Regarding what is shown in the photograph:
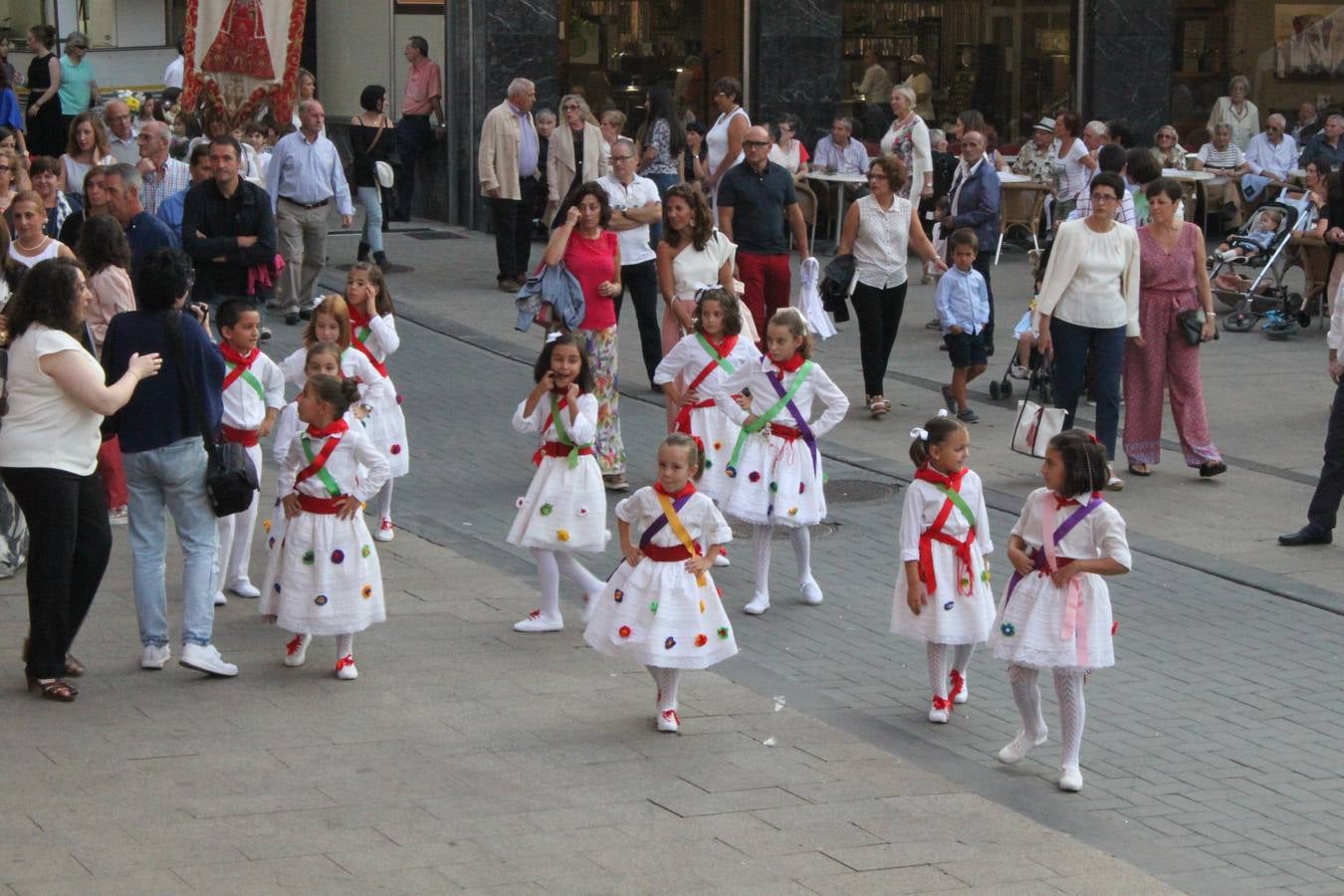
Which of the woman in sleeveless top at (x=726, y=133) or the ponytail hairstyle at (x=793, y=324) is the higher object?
the woman in sleeveless top at (x=726, y=133)

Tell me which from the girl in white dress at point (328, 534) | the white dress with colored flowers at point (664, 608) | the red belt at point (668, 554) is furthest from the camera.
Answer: the girl in white dress at point (328, 534)

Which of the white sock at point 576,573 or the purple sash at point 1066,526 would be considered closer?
the purple sash at point 1066,526

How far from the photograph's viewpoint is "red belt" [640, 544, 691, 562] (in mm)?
7688

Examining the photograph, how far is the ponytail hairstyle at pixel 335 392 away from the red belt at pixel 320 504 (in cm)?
34

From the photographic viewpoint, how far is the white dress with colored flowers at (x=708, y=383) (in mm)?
10031

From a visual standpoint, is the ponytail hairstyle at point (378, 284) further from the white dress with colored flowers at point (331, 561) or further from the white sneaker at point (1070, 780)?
the white sneaker at point (1070, 780)

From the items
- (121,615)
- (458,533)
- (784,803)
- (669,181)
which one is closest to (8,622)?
(121,615)

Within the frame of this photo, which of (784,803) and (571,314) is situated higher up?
(571,314)

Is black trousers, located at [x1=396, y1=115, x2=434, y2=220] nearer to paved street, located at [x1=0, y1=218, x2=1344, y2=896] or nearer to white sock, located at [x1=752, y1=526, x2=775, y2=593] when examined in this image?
paved street, located at [x1=0, y1=218, x2=1344, y2=896]

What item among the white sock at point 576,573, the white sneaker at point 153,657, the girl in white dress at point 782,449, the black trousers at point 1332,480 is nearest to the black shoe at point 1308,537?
the black trousers at point 1332,480

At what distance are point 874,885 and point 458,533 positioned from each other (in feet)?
16.8

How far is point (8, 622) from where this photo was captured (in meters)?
8.98

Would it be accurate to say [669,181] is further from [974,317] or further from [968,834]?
[968,834]

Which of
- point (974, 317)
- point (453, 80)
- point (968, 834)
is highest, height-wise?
point (453, 80)
